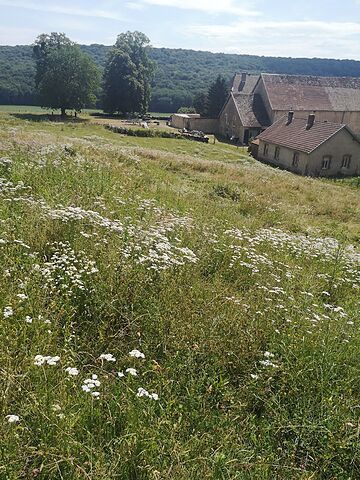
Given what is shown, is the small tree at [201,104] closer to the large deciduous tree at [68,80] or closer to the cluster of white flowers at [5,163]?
the large deciduous tree at [68,80]

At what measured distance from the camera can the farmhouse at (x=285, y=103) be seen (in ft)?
164

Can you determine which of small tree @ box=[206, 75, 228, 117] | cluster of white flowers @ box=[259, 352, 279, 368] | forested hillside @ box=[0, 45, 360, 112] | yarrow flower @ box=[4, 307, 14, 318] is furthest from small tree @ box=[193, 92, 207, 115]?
yarrow flower @ box=[4, 307, 14, 318]

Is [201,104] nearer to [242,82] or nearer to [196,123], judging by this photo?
[242,82]

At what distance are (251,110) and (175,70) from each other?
109611 mm

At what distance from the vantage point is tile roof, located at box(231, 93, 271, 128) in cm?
4966

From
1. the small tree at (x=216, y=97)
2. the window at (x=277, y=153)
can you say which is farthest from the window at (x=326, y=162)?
the small tree at (x=216, y=97)

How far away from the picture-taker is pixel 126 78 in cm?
5912

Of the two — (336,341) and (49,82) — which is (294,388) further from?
(49,82)

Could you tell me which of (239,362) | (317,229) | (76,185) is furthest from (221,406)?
(317,229)

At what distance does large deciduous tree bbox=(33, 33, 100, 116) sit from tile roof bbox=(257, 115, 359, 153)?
28467 mm

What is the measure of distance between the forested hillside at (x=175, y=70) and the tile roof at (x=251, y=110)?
27.7m

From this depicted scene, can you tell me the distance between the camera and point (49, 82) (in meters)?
53.1

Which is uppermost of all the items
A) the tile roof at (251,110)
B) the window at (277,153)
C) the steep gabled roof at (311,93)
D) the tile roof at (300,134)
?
the steep gabled roof at (311,93)

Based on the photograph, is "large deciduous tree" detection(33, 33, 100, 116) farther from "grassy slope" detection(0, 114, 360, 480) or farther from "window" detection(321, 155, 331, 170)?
"grassy slope" detection(0, 114, 360, 480)
